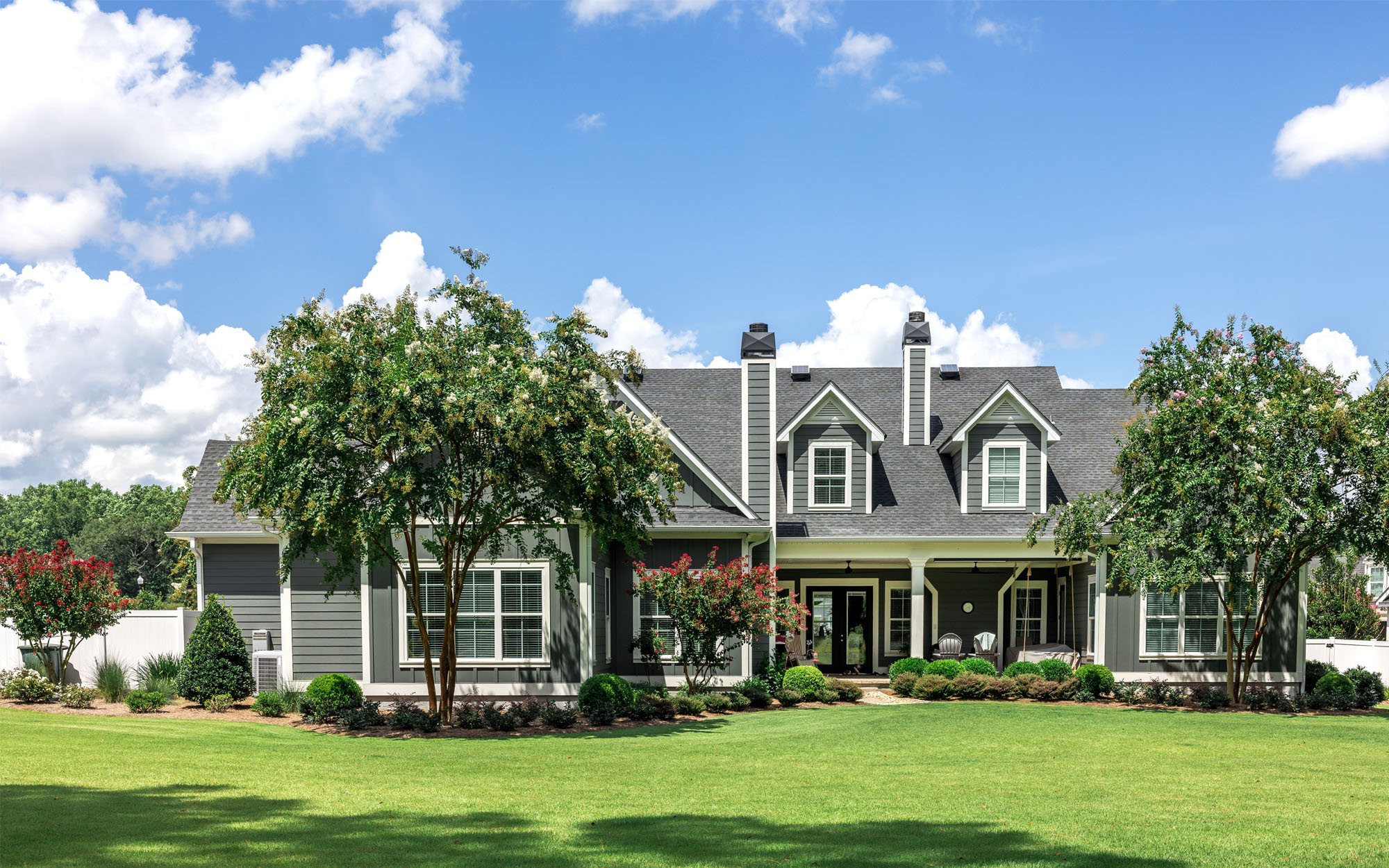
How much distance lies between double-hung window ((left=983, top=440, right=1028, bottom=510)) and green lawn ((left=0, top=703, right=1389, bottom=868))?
7724 mm

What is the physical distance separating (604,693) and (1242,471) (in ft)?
38.1

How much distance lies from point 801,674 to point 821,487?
194 inches

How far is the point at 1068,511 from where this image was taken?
63.9ft


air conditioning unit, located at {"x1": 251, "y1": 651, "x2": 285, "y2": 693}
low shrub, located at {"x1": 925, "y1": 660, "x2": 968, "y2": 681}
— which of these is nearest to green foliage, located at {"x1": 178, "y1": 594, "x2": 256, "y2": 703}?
air conditioning unit, located at {"x1": 251, "y1": 651, "x2": 285, "y2": 693}

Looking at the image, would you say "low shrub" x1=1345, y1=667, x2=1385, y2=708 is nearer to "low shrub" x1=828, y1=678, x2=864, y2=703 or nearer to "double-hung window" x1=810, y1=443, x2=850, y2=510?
"low shrub" x1=828, y1=678, x2=864, y2=703

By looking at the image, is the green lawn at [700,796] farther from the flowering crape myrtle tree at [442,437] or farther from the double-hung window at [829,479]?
the double-hung window at [829,479]

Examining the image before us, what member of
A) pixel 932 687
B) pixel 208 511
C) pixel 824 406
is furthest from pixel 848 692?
pixel 208 511

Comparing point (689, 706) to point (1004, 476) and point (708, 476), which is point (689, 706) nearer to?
point (708, 476)

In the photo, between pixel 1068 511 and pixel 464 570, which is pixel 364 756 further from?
pixel 1068 511

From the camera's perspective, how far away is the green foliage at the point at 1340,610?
29938 mm

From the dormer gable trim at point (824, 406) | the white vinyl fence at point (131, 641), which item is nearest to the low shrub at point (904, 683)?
the dormer gable trim at point (824, 406)

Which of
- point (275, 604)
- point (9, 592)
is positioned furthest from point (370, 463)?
point (9, 592)

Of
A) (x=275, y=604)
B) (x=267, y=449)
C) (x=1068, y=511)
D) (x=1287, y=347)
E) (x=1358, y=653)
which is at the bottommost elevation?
(x=1358, y=653)

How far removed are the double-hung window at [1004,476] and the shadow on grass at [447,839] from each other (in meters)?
15.3
